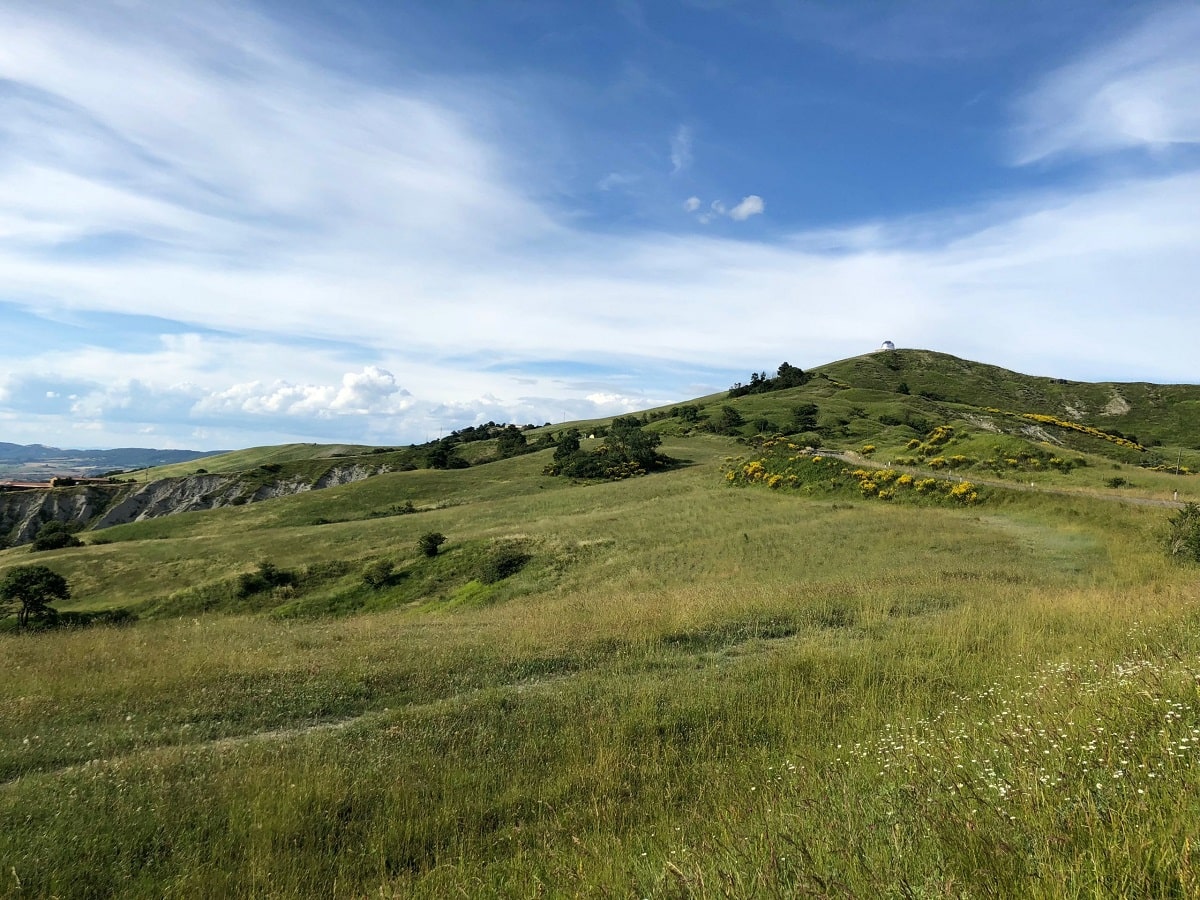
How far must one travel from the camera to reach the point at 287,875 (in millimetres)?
4672

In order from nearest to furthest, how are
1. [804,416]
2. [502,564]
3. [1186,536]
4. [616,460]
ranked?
1. [1186,536]
2. [502,564]
3. [616,460]
4. [804,416]

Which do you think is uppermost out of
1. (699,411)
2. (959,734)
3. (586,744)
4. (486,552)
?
(699,411)

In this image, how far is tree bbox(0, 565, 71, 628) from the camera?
104 ft

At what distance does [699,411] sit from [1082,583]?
87899mm

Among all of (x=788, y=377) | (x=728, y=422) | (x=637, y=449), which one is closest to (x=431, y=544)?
(x=637, y=449)

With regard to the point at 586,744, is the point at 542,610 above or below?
below

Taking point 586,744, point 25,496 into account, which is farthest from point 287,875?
point 25,496

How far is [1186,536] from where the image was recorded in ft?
62.8

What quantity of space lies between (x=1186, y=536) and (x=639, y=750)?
854 inches

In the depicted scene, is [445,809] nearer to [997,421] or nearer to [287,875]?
[287,875]

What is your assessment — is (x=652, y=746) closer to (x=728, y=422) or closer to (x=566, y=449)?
(x=566, y=449)

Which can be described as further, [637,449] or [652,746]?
[637,449]

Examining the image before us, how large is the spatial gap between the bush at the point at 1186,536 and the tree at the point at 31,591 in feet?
154

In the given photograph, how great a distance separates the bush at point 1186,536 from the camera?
1847cm
